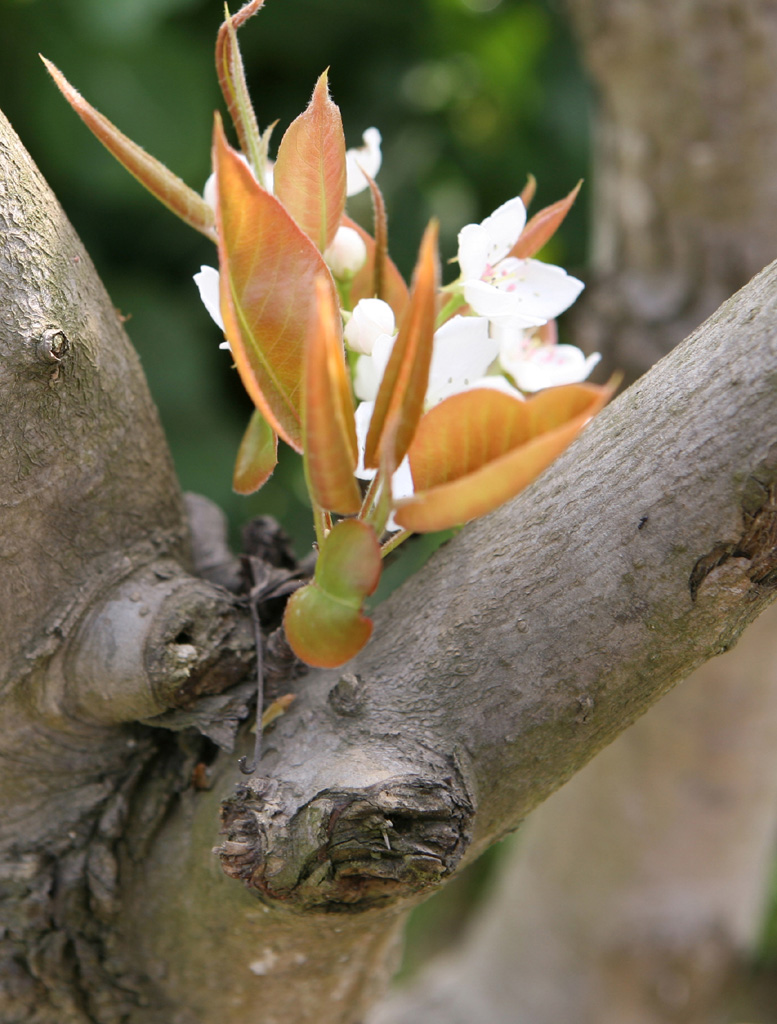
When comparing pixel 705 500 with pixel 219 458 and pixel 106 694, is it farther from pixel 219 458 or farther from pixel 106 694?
pixel 219 458

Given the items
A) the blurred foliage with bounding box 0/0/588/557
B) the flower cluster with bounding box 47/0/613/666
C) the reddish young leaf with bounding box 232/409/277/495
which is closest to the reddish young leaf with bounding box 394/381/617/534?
the flower cluster with bounding box 47/0/613/666

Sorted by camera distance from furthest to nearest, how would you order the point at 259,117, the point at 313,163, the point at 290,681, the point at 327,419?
1. the point at 259,117
2. the point at 290,681
3. the point at 313,163
4. the point at 327,419

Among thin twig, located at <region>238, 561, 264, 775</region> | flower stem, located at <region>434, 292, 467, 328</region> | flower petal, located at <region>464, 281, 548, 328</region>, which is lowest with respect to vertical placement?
thin twig, located at <region>238, 561, 264, 775</region>

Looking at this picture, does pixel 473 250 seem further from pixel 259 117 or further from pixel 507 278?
pixel 259 117

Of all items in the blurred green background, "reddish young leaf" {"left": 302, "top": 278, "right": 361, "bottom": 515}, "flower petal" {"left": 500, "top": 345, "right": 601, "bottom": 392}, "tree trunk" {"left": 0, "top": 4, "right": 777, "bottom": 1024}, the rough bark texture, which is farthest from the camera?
the blurred green background

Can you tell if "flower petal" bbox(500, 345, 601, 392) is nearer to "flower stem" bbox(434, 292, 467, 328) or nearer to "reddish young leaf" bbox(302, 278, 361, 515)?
"flower stem" bbox(434, 292, 467, 328)

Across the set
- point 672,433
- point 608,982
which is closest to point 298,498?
point 608,982

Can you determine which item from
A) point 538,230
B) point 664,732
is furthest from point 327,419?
point 664,732
